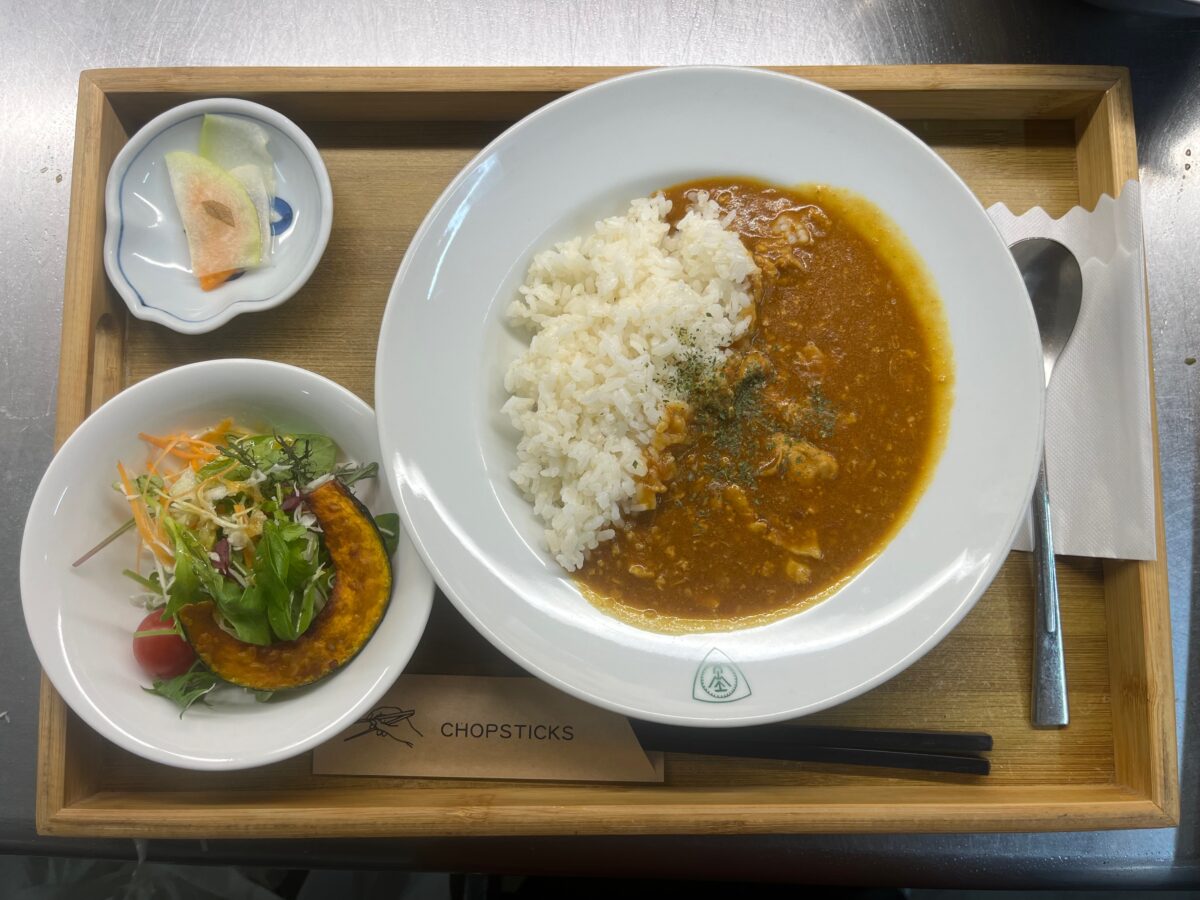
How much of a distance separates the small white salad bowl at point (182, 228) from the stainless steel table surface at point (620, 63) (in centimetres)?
51

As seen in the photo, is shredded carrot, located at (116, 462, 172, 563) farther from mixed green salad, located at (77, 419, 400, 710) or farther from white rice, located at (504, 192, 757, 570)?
white rice, located at (504, 192, 757, 570)

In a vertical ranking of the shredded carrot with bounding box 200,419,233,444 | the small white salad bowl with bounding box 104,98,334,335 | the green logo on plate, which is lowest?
the green logo on plate

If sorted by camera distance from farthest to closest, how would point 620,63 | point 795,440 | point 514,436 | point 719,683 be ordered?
1. point 620,63
2. point 514,436
3. point 795,440
4. point 719,683

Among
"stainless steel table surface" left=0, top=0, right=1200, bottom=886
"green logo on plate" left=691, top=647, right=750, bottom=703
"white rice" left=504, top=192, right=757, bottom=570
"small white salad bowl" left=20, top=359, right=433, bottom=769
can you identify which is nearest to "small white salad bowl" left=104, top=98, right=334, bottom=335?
"small white salad bowl" left=20, top=359, right=433, bottom=769

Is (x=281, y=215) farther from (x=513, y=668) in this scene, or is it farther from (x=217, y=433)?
(x=513, y=668)

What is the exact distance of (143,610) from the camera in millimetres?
2189

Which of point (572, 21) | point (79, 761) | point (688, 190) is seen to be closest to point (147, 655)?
point (79, 761)

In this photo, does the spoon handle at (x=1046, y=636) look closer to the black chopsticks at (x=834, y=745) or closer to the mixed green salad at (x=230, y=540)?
the black chopsticks at (x=834, y=745)

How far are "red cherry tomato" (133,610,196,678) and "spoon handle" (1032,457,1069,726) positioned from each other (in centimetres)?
226

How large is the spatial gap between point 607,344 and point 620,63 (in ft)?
3.50

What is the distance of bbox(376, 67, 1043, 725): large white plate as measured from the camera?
2.02 m

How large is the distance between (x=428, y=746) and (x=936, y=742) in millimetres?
1370

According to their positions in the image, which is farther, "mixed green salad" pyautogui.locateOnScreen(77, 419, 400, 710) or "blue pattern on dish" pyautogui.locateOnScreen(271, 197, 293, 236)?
"blue pattern on dish" pyautogui.locateOnScreen(271, 197, 293, 236)

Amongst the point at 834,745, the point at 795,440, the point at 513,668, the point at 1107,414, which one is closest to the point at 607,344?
the point at 795,440
